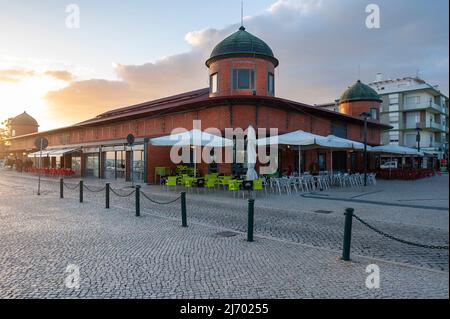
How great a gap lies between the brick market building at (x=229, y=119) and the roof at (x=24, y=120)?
140 feet

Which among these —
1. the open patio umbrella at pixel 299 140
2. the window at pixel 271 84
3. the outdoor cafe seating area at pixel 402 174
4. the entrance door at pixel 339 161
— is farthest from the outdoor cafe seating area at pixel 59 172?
the outdoor cafe seating area at pixel 402 174

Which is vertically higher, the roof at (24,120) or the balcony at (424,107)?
the balcony at (424,107)

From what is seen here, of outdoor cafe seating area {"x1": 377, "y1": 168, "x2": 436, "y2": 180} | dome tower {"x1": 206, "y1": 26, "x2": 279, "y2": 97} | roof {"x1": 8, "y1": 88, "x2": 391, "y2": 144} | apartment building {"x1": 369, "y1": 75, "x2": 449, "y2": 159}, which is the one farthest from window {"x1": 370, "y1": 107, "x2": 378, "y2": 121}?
dome tower {"x1": 206, "y1": 26, "x2": 279, "y2": 97}

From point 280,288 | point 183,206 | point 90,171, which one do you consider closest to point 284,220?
point 183,206

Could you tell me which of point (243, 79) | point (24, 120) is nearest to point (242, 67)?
point (243, 79)

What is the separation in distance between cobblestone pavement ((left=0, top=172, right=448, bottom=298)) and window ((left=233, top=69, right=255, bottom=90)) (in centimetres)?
1487

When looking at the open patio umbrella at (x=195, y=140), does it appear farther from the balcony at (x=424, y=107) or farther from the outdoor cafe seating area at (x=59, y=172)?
the balcony at (x=424, y=107)

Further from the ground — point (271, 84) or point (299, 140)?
Answer: point (271, 84)

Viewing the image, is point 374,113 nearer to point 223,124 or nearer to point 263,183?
point 223,124

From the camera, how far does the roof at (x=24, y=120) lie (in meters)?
68.1

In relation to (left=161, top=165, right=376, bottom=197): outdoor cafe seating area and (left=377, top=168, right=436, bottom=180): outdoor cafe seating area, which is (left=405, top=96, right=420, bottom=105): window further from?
(left=161, top=165, right=376, bottom=197): outdoor cafe seating area

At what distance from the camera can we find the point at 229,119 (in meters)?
20.7

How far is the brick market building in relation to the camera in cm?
2094

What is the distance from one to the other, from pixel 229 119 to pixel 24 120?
212ft
